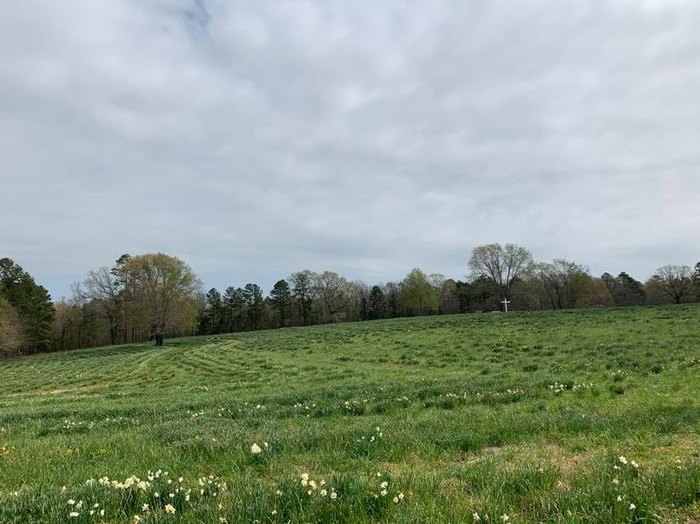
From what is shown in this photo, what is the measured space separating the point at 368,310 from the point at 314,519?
112 meters

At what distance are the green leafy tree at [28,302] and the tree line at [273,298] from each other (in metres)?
0.16

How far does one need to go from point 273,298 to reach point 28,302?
47.2 metres

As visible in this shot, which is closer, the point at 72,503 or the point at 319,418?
the point at 72,503

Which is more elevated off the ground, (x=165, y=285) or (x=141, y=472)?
(x=165, y=285)

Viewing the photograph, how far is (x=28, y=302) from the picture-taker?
7606 cm

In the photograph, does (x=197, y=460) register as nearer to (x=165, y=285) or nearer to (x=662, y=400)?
(x=662, y=400)

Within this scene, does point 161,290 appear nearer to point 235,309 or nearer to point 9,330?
point 9,330

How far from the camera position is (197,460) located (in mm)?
6656

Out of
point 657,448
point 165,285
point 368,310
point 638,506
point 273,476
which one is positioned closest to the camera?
point 638,506

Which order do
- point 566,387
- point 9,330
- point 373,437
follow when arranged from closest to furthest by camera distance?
point 373,437, point 566,387, point 9,330

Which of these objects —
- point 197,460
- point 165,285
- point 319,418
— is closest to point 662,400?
point 319,418

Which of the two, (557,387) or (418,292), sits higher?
(418,292)

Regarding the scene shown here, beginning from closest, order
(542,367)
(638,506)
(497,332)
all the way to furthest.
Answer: (638,506) < (542,367) < (497,332)

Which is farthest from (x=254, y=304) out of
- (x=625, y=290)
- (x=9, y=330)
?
(x=625, y=290)
